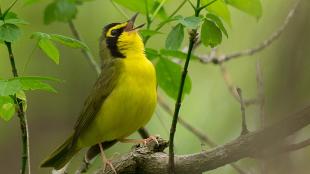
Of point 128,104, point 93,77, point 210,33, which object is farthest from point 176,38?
point 93,77

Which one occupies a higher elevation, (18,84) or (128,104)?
(18,84)

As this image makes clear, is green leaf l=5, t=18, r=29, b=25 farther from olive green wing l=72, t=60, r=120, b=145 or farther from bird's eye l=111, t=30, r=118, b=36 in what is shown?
bird's eye l=111, t=30, r=118, b=36

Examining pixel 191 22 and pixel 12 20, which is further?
pixel 12 20

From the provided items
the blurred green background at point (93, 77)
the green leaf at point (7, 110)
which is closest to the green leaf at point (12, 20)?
the green leaf at point (7, 110)

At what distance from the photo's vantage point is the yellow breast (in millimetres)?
4938

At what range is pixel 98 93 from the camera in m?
5.15

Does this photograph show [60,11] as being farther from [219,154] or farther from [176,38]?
[219,154]

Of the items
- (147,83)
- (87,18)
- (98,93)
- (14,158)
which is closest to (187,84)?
(147,83)

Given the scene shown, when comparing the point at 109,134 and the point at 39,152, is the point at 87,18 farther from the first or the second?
the point at 109,134

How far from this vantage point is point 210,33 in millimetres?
3436

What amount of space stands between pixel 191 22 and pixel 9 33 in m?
0.92

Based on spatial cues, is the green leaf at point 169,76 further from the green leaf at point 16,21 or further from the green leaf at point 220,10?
the green leaf at point 16,21

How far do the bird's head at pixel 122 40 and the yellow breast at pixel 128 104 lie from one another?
0.15 m

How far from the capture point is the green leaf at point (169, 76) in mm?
4520
